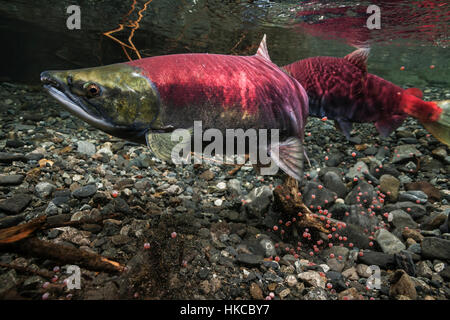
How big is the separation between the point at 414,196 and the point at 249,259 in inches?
122

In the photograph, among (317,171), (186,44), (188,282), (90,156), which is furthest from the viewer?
(186,44)

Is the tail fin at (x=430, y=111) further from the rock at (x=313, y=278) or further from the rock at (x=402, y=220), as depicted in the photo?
the rock at (x=313, y=278)

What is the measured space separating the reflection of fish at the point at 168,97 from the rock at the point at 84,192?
168 centimetres

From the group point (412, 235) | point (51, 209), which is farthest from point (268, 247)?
point (51, 209)

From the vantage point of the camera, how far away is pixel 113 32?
1213cm

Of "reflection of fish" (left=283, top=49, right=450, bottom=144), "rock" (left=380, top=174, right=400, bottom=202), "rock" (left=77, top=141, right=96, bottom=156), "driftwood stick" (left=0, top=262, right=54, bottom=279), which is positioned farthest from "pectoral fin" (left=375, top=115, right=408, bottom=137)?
"rock" (left=77, top=141, right=96, bottom=156)

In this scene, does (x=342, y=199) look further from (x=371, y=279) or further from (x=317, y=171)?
(x=371, y=279)

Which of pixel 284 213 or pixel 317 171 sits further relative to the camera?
pixel 317 171

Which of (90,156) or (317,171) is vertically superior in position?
(90,156)

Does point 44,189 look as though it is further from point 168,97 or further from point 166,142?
point 168,97

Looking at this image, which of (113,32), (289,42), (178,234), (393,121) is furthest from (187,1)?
(178,234)

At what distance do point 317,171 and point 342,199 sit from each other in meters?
0.85

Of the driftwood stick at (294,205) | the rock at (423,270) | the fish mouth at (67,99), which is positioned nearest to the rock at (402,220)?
the rock at (423,270)

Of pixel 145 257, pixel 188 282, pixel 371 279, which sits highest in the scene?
pixel 145 257
